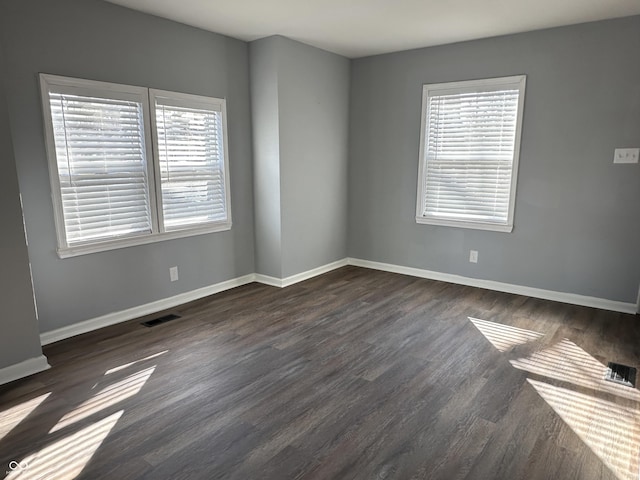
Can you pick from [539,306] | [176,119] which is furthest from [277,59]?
[539,306]

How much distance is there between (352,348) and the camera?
3.10 metres

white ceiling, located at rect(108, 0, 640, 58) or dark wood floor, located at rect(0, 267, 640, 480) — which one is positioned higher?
white ceiling, located at rect(108, 0, 640, 58)

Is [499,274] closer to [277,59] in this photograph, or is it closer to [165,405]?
[277,59]

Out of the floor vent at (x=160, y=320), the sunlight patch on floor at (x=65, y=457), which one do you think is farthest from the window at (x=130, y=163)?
the sunlight patch on floor at (x=65, y=457)

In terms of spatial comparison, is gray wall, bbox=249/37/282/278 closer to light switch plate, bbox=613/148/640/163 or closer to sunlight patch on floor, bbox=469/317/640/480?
sunlight patch on floor, bbox=469/317/640/480

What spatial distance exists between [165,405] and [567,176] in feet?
12.7

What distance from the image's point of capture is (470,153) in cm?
441

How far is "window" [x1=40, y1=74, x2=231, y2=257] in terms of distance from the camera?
305 cm

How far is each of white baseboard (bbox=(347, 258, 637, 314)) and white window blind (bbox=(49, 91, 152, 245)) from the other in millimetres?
2862

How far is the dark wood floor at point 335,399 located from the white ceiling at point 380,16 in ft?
8.38

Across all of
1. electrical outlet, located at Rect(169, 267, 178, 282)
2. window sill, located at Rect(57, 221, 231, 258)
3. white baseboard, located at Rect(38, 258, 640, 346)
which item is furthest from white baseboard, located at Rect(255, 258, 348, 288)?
electrical outlet, located at Rect(169, 267, 178, 282)

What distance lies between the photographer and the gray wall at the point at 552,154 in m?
3.65

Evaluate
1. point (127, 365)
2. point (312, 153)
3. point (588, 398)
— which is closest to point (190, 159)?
point (312, 153)

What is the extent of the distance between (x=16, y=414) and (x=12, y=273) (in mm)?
832
